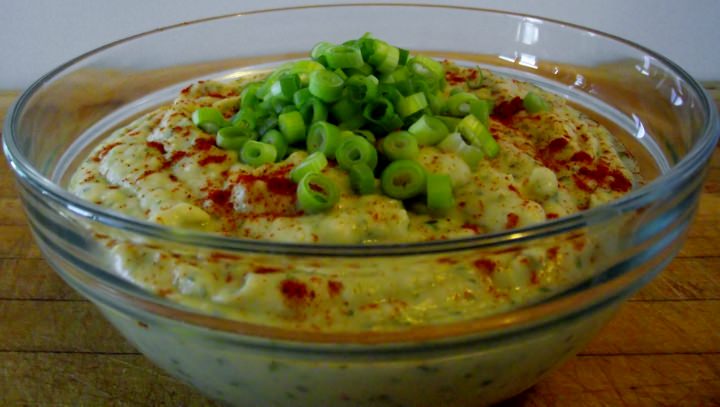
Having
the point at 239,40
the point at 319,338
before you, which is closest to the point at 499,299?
A: the point at 319,338

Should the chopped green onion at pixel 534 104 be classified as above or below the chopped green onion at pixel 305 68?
below

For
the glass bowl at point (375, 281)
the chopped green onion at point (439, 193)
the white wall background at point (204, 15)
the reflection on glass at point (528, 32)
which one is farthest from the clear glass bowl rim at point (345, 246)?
the white wall background at point (204, 15)

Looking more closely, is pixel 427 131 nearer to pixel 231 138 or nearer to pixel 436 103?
pixel 436 103

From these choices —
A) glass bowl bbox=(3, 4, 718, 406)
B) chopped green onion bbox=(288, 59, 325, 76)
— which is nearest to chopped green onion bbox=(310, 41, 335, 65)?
chopped green onion bbox=(288, 59, 325, 76)

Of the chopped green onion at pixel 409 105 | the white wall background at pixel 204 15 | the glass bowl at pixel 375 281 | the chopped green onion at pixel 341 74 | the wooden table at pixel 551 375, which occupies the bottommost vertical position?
the wooden table at pixel 551 375

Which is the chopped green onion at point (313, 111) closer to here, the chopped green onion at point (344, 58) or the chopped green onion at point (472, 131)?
the chopped green onion at point (344, 58)

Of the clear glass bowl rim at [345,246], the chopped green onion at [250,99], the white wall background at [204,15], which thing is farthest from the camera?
the white wall background at [204,15]

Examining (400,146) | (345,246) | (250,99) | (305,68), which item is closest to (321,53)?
(305,68)
